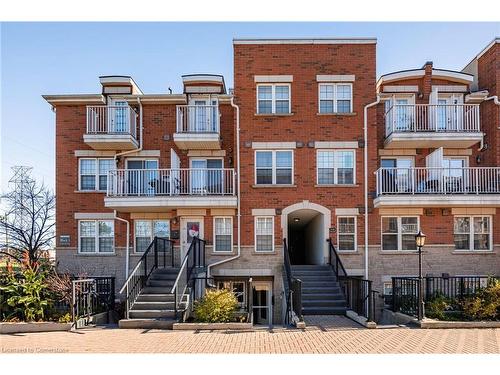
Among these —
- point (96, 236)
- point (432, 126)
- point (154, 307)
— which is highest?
point (432, 126)

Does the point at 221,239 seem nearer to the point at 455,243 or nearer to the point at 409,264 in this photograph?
the point at 409,264

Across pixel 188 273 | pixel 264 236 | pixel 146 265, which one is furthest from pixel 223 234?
pixel 188 273

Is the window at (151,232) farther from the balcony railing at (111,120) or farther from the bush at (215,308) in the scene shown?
the bush at (215,308)

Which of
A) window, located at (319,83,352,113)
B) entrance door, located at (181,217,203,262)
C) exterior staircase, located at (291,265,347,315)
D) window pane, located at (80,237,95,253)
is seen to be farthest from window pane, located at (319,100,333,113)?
window pane, located at (80,237,95,253)

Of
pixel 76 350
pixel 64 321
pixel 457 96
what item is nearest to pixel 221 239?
pixel 64 321

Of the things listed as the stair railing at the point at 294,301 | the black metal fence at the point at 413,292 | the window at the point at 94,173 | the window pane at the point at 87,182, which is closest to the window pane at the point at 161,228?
the window at the point at 94,173

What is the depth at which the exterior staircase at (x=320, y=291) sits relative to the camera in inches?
577

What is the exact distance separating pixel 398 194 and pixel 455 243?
11.4 ft

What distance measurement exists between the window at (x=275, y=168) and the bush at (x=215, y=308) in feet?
21.1

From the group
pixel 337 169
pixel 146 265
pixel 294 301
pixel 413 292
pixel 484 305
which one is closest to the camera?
pixel 484 305

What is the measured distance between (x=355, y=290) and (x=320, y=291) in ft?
4.72

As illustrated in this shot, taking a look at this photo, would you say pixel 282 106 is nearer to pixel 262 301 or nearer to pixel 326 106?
pixel 326 106

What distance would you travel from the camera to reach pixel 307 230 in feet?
72.6

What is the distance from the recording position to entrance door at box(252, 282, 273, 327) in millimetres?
18250
